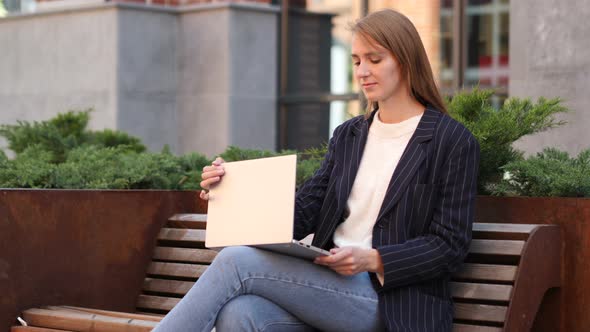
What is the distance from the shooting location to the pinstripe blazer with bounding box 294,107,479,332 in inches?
146

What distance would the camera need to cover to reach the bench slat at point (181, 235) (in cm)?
502

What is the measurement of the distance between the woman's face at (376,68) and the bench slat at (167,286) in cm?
148

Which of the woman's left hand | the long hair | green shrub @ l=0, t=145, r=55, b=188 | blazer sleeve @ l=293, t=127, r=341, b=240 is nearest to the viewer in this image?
the woman's left hand

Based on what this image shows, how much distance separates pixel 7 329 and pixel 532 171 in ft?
7.44

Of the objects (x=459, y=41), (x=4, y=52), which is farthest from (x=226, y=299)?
(x=4, y=52)

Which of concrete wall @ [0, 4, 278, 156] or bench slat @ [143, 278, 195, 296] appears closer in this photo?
bench slat @ [143, 278, 195, 296]

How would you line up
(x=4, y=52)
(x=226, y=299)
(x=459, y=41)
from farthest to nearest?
(x=4, y=52), (x=459, y=41), (x=226, y=299)

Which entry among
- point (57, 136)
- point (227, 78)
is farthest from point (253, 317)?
point (227, 78)

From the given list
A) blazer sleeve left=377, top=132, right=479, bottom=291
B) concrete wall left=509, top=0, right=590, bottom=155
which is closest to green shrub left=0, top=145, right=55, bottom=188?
blazer sleeve left=377, top=132, right=479, bottom=291

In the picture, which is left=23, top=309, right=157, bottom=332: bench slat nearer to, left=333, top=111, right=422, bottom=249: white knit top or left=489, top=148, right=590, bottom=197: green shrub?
left=333, top=111, right=422, bottom=249: white knit top

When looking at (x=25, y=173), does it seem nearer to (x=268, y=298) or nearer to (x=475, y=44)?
(x=268, y=298)

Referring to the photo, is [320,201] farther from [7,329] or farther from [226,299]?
[7,329]

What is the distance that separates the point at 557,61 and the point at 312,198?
3528mm

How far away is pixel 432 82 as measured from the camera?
157 inches
